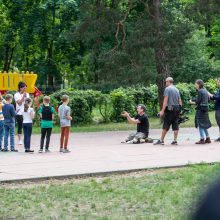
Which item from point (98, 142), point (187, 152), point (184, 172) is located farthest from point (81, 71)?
point (184, 172)

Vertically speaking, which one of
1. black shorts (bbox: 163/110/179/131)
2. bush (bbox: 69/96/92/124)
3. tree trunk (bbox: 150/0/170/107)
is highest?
tree trunk (bbox: 150/0/170/107)

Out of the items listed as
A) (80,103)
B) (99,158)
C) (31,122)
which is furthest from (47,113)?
(80,103)

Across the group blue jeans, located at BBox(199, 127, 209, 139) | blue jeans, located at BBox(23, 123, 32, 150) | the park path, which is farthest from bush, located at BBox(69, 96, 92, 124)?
blue jeans, located at BBox(23, 123, 32, 150)

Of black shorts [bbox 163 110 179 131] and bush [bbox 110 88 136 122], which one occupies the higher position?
black shorts [bbox 163 110 179 131]

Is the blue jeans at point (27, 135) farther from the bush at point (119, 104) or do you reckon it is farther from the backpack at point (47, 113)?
the bush at point (119, 104)

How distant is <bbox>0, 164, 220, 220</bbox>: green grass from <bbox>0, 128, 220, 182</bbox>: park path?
3.01 ft

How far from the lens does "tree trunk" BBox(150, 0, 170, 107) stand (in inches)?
1057

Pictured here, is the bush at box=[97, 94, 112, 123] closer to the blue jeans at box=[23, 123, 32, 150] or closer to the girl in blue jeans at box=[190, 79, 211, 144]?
the girl in blue jeans at box=[190, 79, 211, 144]

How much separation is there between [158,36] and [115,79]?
8.34 ft

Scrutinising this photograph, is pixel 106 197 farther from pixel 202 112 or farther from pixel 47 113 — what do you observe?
pixel 202 112

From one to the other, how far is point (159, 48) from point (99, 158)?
13.2 metres

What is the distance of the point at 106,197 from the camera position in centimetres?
920

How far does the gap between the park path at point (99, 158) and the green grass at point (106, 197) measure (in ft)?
3.01

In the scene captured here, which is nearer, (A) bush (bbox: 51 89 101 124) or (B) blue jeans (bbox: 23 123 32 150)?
(B) blue jeans (bbox: 23 123 32 150)
